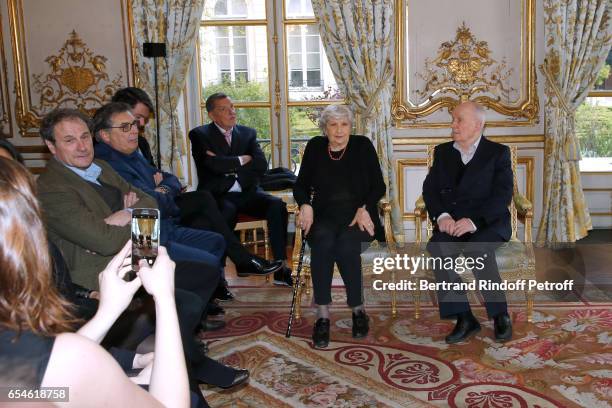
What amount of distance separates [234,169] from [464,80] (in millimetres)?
2043

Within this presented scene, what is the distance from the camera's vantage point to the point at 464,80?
5.16m

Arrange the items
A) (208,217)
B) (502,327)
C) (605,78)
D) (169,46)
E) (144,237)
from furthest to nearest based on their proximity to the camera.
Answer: (605,78) < (169,46) < (208,217) < (502,327) < (144,237)

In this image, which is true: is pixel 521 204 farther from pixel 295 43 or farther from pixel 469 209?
pixel 295 43

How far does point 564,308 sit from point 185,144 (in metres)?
3.41

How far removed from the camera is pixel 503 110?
5152 millimetres

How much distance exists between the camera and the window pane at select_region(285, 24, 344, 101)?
5555mm

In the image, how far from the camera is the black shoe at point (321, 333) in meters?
3.34

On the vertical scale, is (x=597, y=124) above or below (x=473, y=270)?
above

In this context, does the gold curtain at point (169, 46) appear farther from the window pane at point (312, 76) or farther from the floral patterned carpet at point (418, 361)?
the floral patterned carpet at point (418, 361)

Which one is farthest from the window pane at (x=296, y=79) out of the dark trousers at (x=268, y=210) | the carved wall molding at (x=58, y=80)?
the carved wall molding at (x=58, y=80)

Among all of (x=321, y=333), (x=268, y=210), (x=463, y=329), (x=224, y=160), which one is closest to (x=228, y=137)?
(x=224, y=160)

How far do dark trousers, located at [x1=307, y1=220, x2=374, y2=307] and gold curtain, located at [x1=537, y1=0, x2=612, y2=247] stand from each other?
2.30m

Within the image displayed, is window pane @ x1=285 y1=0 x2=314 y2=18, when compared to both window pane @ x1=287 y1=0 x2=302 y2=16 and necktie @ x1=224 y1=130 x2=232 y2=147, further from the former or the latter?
necktie @ x1=224 y1=130 x2=232 y2=147

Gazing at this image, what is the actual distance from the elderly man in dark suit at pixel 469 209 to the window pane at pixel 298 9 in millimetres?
2325
